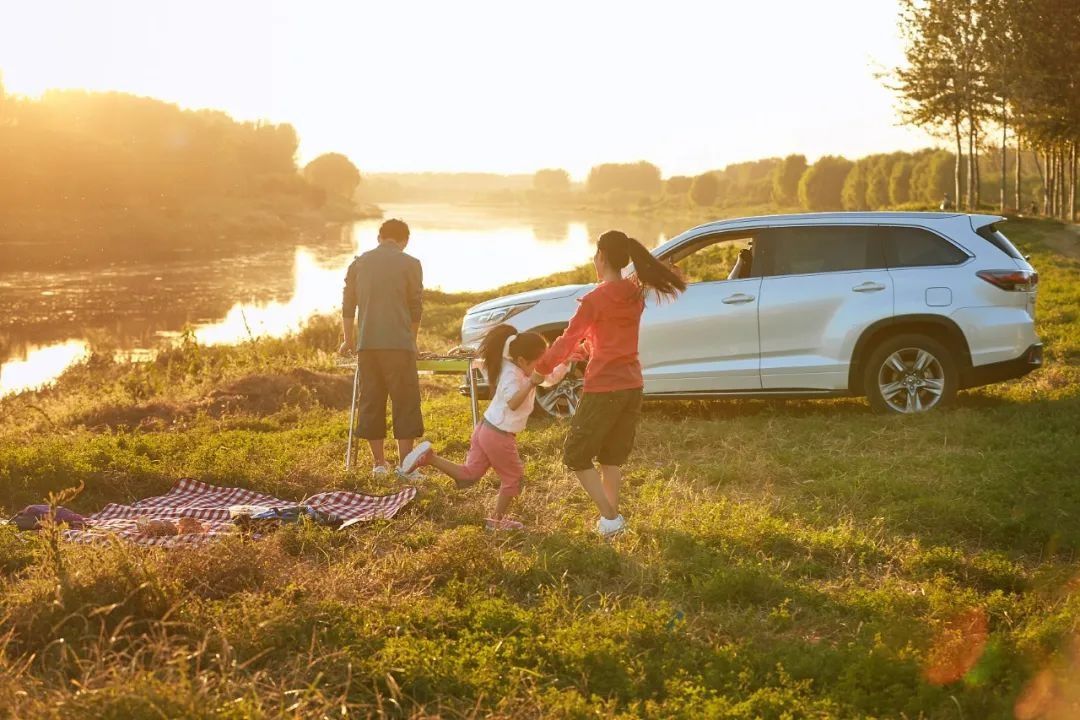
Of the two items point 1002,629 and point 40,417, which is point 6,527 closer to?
point 1002,629

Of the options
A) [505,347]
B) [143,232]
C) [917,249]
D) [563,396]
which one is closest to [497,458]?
[505,347]

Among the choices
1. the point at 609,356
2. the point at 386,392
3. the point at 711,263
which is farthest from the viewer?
the point at 711,263

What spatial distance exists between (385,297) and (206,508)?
87.7 inches

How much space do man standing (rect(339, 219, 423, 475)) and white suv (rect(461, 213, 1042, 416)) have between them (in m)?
2.34

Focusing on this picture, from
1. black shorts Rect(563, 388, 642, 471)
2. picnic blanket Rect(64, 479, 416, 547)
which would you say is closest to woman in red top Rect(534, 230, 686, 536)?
black shorts Rect(563, 388, 642, 471)

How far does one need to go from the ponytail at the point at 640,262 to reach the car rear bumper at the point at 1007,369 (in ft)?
14.7

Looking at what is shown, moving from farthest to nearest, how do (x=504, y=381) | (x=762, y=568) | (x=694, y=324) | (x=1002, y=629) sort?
(x=694, y=324), (x=504, y=381), (x=762, y=568), (x=1002, y=629)

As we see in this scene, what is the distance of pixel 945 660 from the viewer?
4859 millimetres

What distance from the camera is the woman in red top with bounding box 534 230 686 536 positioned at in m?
6.84

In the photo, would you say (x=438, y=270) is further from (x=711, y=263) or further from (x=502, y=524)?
(x=502, y=524)

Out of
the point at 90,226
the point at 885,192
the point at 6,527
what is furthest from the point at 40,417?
the point at 885,192

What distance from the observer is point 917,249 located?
10.3 meters

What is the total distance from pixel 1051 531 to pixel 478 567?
3463mm

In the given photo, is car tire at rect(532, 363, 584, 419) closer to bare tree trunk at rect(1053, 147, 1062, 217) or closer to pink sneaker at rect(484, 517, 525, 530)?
pink sneaker at rect(484, 517, 525, 530)
